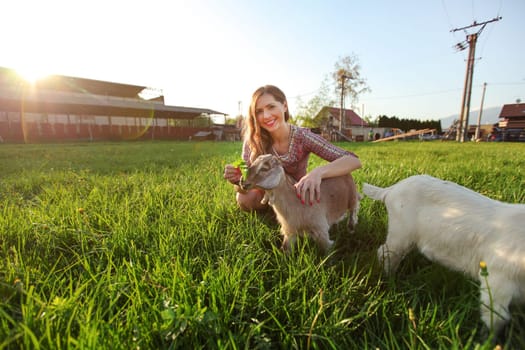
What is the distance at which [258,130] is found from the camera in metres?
2.42

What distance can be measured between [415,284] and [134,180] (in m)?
3.96

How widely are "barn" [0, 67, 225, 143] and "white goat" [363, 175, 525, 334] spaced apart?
81.9 ft

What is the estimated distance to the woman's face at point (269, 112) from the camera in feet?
7.47

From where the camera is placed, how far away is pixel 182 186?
3500mm

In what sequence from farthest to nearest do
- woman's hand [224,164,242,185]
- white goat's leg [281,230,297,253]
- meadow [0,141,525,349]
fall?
1. woman's hand [224,164,242,185]
2. white goat's leg [281,230,297,253]
3. meadow [0,141,525,349]

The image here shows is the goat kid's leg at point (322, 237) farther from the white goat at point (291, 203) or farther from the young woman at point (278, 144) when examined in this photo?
the young woman at point (278, 144)

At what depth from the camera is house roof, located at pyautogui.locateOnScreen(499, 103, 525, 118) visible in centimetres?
2977

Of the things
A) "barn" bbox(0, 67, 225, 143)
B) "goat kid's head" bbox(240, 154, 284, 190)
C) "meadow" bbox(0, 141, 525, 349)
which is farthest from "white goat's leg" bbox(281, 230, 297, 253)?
"barn" bbox(0, 67, 225, 143)

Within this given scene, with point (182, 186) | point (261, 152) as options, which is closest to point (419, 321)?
point (261, 152)

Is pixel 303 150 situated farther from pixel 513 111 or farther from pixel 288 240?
pixel 513 111

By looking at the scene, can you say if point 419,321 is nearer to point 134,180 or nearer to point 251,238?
point 251,238

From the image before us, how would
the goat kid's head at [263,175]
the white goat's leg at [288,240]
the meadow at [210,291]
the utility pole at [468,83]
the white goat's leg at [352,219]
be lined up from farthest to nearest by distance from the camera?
1. the utility pole at [468,83]
2. the white goat's leg at [352,219]
3. the white goat's leg at [288,240]
4. the goat kid's head at [263,175]
5. the meadow at [210,291]

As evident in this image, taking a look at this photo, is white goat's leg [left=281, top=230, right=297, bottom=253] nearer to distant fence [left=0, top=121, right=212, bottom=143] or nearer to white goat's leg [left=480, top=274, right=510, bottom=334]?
white goat's leg [left=480, top=274, right=510, bottom=334]

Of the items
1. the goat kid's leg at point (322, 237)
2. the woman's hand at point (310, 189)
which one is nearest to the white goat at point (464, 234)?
the goat kid's leg at point (322, 237)
